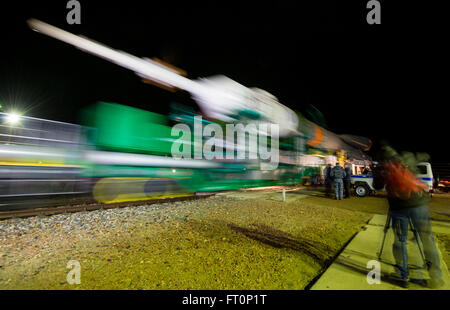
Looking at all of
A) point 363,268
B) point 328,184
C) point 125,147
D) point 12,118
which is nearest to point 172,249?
point 363,268

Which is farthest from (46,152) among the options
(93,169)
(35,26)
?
(35,26)

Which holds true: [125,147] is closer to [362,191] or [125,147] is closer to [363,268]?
[363,268]

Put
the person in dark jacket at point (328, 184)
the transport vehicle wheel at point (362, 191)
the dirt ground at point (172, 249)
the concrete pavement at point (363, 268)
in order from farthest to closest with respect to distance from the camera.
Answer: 1. the transport vehicle wheel at point (362, 191)
2. the person in dark jacket at point (328, 184)
3. the dirt ground at point (172, 249)
4. the concrete pavement at point (363, 268)

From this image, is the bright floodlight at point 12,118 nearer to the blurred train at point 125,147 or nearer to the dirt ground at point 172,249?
the blurred train at point 125,147

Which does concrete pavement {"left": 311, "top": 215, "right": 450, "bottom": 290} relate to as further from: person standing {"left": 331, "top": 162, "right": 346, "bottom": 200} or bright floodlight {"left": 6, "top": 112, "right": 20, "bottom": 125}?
bright floodlight {"left": 6, "top": 112, "right": 20, "bottom": 125}

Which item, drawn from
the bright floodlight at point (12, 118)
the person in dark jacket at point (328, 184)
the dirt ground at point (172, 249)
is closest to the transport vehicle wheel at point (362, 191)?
the person in dark jacket at point (328, 184)

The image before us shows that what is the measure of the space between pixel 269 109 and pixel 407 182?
20.4ft

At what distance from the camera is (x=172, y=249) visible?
3.61 meters

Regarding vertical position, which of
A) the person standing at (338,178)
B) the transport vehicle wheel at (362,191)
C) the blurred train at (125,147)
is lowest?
the transport vehicle wheel at (362,191)

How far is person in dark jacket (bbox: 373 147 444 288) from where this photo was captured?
2.49m

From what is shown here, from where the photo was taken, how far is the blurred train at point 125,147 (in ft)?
17.8

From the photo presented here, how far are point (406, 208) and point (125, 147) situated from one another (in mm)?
6380

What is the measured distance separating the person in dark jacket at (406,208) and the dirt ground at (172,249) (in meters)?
1.07

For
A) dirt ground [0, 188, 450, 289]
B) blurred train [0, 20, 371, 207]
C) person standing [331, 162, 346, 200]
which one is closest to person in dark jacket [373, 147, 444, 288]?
dirt ground [0, 188, 450, 289]
